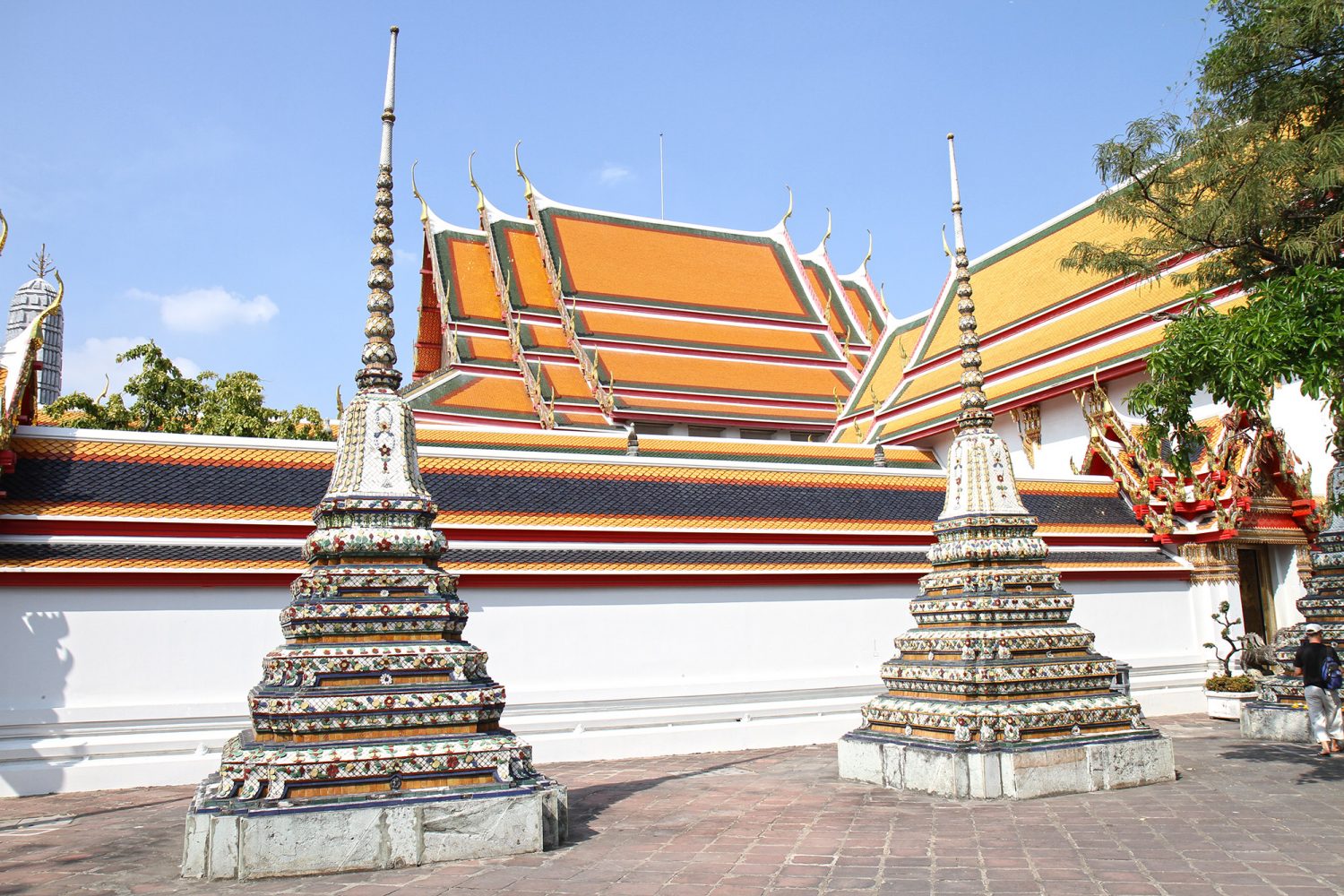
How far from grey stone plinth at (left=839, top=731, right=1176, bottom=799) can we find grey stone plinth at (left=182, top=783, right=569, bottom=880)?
290cm

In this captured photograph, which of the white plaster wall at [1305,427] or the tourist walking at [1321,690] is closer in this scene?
the tourist walking at [1321,690]

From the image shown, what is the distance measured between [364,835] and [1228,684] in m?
10.5

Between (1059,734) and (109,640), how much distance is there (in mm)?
7779

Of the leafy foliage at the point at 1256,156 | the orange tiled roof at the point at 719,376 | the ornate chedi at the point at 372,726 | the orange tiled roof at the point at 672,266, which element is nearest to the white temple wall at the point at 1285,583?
the leafy foliage at the point at 1256,156

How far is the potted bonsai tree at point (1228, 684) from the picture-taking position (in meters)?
11.9

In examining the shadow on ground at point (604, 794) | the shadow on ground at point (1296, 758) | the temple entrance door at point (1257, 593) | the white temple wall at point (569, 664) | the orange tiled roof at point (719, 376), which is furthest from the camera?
the orange tiled roof at point (719, 376)

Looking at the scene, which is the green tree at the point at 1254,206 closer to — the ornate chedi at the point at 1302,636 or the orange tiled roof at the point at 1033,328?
the ornate chedi at the point at 1302,636

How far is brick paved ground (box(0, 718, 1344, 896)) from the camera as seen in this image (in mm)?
4824

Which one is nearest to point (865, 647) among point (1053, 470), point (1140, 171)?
point (1140, 171)

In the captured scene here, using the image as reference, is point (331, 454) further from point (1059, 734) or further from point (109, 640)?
point (1059, 734)

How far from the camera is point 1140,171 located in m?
8.10

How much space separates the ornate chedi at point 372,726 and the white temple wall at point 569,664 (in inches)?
156

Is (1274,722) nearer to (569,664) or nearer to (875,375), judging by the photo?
(569,664)

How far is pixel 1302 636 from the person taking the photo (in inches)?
369
